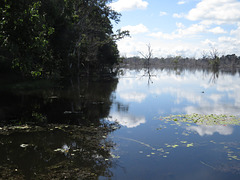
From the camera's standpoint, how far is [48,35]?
21828mm

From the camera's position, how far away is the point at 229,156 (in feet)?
Answer: 25.1

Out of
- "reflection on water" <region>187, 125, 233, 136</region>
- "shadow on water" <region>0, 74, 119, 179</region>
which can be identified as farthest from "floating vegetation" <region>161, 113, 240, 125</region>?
"shadow on water" <region>0, 74, 119, 179</region>

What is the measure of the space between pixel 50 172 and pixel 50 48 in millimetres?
23570

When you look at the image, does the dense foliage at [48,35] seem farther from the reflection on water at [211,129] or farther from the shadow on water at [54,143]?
the reflection on water at [211,129]

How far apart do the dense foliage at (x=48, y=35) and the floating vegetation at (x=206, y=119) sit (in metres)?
9.16

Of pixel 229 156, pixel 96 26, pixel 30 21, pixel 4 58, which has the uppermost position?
pixel 96 26

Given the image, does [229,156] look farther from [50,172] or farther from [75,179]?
[50,172]

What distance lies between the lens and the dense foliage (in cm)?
1339

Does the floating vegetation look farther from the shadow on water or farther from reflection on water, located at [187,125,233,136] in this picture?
the shadow on water

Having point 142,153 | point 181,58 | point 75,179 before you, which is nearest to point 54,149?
point 75,179

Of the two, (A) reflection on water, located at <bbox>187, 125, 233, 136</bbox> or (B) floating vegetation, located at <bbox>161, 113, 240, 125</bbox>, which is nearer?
(A) reflection on water, located at <bbox>187, 125, 233, 136</bbox>

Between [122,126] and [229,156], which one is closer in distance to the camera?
[229,156]

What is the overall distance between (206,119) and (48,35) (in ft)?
52.8

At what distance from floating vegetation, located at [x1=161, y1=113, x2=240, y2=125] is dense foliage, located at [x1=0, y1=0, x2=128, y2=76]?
30.0ft
